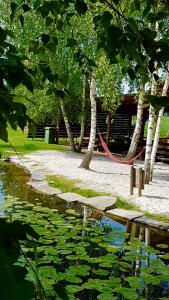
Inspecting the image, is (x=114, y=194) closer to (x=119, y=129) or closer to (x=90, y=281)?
(x=90, y=281)

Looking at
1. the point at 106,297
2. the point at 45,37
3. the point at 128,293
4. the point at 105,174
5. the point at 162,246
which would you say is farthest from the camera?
the point at 105,174

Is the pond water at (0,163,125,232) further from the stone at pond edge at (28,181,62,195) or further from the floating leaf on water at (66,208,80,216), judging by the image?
the floating leaf on water at (66,208,80,216)

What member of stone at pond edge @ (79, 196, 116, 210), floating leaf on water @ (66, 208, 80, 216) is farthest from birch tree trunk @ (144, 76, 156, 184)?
floating leaf on water @ (66, 208, 80, 216)

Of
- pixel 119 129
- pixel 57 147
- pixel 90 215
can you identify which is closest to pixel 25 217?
pixel 90 215

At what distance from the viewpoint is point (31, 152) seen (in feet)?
50.2

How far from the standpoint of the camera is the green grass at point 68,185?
851 centimetres

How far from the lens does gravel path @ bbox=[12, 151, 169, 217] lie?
26.1 ft

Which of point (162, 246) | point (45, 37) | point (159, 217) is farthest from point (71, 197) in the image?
point (45, 37)

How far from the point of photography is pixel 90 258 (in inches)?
180

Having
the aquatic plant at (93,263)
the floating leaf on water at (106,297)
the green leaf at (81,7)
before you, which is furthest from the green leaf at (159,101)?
the floating leaf on water at (106,297)

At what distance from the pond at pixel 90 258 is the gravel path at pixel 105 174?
139 cm

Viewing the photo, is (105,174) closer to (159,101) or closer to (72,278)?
(72,278)

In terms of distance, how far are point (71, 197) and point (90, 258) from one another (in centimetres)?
354

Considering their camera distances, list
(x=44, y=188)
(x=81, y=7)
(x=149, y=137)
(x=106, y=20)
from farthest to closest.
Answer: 1. (x=149, y=137)
2. (x=44, y=188)
3. (x=81, y=7)
4. (x=106, y=20)
